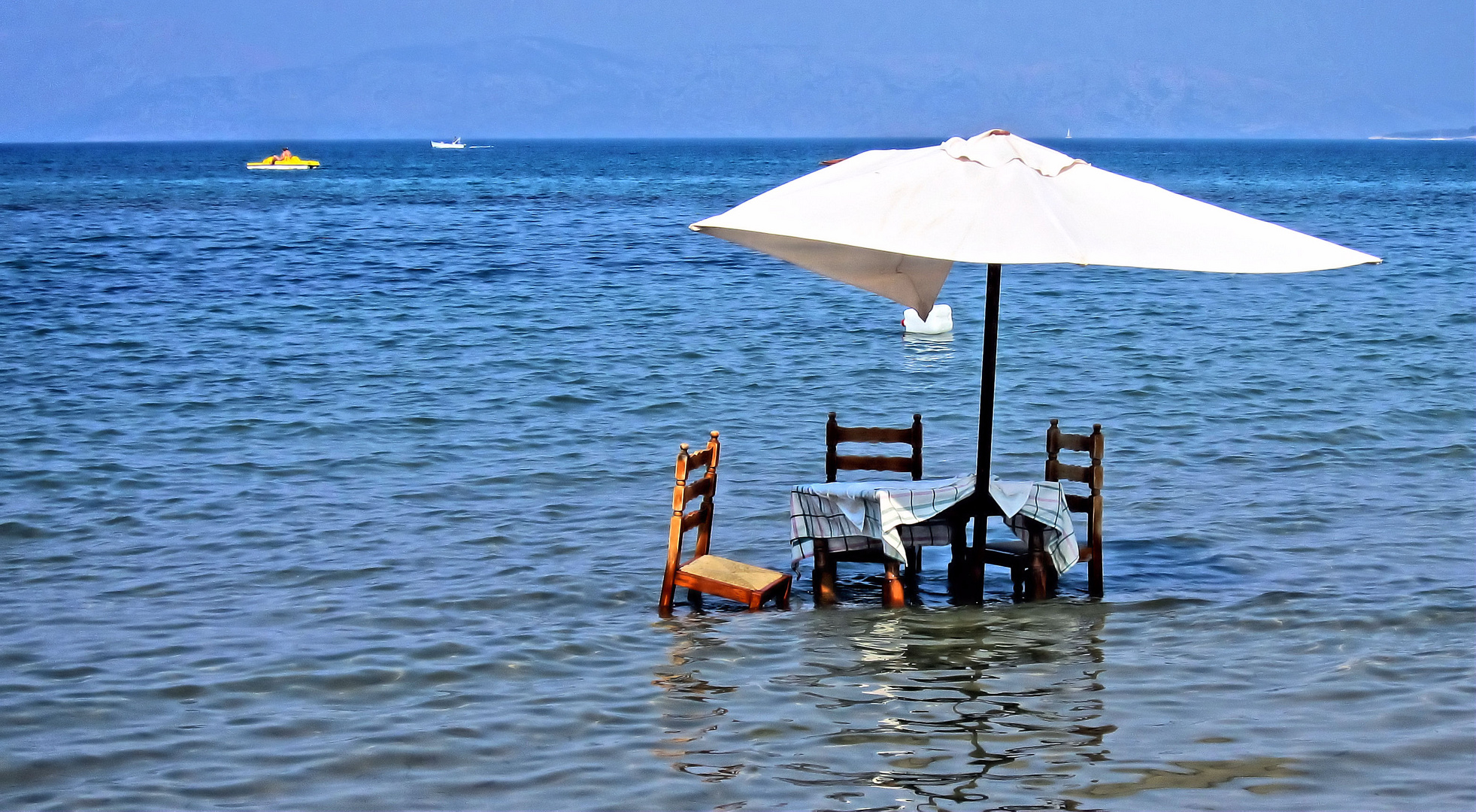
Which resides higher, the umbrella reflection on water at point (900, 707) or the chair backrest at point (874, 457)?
the chair backrest at point (874, 457)

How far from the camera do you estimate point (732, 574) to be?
8.47 meters

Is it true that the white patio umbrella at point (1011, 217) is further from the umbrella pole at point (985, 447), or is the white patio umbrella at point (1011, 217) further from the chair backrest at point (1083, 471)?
the chair backrest at point (1083, 471)

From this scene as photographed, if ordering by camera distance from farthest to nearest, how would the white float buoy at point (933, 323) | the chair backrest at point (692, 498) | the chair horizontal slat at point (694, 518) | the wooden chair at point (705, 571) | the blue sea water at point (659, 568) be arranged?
1. the white float buoy at point (933, 323)
2. the chair horizontal slat at point (694, 518)
3. the wooden chair at point (705, 571)
4. the chair backrest at point (692, 498)
5. the blue sea water at point (659, 568)

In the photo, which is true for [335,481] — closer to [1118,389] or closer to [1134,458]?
[1134,458]

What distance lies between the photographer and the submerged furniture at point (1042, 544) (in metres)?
8.42

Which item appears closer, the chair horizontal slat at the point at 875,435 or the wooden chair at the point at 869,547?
the wooden chair at the point at 869,547

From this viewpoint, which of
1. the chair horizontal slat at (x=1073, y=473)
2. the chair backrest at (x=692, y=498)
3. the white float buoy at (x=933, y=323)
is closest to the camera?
the chair backrest at (x=692, y=498)

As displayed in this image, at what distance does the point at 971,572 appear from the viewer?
8.48 meters

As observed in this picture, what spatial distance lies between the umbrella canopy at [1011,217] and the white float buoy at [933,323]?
13553 mm

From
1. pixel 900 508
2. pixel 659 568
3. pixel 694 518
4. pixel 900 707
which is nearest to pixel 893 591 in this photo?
pixel 900 508

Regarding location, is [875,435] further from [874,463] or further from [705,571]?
[705,571]

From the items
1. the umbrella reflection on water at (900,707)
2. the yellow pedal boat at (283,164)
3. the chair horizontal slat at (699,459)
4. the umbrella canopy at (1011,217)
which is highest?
the yellow pedal boat at (283,164)

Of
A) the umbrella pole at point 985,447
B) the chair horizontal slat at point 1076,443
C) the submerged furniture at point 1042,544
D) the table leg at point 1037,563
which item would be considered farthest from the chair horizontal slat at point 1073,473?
the umbrella pole at point 985,447

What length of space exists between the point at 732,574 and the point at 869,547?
0.88 meters
